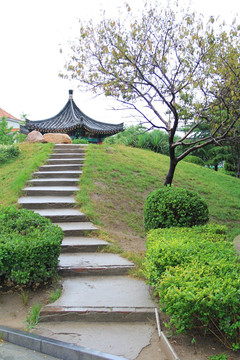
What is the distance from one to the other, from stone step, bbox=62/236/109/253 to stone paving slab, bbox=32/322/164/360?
1.78 meters

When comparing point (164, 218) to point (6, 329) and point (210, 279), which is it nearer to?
point (210, 279)

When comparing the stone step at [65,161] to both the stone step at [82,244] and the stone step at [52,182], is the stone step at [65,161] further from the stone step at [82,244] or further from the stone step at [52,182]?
the stone step at [82,244]

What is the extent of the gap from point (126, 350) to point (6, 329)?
52.6 inches

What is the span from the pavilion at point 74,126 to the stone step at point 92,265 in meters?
12.8

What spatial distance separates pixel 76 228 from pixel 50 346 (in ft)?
9.73

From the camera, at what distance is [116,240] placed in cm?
595

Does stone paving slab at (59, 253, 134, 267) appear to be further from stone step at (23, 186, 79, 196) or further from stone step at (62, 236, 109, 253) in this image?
stone step at (23, 186, 79, 196)

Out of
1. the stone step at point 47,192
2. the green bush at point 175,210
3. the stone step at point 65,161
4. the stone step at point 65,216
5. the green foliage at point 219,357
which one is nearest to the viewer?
the green foliage at point 219,357

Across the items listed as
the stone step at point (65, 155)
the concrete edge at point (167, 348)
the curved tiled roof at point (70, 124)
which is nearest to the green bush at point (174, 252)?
the concrete edge at point (167, 348)

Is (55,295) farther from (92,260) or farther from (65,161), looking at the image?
(65,161)

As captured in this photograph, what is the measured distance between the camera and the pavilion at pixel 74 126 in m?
17.7

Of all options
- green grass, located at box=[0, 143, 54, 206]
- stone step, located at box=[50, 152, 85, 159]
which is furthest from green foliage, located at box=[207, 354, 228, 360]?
stone step, located at box=[50, 152, 85, 159]

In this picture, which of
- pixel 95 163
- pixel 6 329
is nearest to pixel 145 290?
pixel 6 329

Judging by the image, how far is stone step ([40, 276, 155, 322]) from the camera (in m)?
3.52
